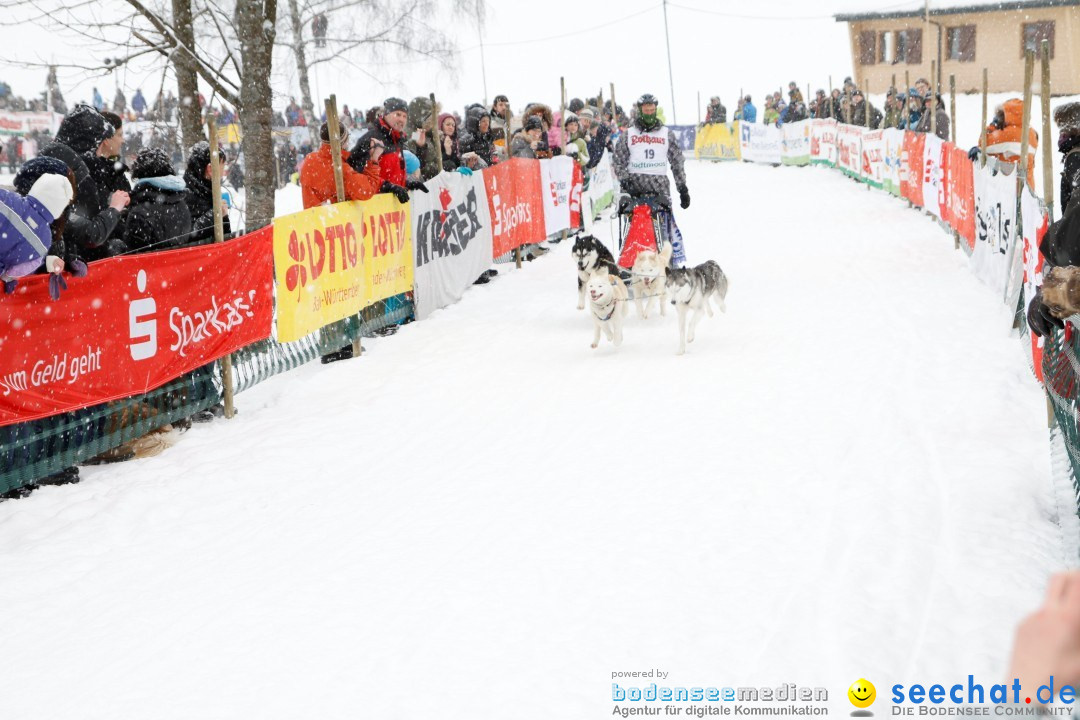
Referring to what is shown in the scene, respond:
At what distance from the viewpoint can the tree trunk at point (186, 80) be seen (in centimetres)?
1201

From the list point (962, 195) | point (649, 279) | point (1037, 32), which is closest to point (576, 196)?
point (962, 195)

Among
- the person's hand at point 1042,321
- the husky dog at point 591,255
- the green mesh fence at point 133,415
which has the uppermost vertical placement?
the person's hand at point 1042,321

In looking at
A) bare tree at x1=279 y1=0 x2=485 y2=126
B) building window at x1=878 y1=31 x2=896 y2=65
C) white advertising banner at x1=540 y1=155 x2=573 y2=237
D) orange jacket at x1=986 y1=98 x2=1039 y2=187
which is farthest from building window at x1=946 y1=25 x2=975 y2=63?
orange jacket at x1=986 y1=98 x2=1039 y2=187

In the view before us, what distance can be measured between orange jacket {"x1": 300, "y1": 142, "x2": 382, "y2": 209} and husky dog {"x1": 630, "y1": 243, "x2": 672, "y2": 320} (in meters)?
2.44

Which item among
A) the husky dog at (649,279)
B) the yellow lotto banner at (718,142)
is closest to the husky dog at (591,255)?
the husky dog at (649,279)

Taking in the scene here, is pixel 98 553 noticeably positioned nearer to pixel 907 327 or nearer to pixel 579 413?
pixel 579 413

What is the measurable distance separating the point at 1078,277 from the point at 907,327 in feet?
18.7

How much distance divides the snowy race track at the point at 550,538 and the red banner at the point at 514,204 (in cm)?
484

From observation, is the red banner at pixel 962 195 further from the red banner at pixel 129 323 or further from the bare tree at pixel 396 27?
the bare tree at pixel 396 27

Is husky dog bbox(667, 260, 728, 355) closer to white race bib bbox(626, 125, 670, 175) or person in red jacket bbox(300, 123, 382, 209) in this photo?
white race bib bbox(626, 125, 670, 175)

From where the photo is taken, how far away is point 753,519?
4.60 meters

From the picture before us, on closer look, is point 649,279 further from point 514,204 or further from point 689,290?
point 514,204

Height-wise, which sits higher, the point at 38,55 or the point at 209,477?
the point at 38,55

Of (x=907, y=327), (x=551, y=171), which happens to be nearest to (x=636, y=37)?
(x=551, y=171)
